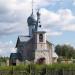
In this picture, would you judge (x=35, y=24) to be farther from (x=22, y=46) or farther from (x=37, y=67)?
(x=37, y=67)

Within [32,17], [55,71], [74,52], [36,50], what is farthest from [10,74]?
[74,52]

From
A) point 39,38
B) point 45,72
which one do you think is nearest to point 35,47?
point 39,38

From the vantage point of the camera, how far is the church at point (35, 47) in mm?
78438

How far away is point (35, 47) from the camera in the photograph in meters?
80.2

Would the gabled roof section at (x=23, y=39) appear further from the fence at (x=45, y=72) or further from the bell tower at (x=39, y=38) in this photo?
the fence at (x=45, y=72)

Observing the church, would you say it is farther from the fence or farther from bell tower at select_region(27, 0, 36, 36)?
the fence

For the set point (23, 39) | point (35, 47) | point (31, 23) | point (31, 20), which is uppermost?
point (31, 20)

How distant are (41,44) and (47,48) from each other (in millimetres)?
1732

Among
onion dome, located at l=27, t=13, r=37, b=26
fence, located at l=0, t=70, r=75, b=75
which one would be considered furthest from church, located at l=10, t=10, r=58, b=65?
fence, located at l=0, t=70, r=75, b=75

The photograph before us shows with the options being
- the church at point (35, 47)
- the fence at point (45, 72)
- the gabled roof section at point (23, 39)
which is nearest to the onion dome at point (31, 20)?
the church at point (35, 47)

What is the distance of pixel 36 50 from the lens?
79062 mm

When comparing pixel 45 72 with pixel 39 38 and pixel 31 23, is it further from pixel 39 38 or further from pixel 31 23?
pixel 31 23

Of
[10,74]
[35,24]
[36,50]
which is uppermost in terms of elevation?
[35,24]

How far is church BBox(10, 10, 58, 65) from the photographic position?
78438mm
